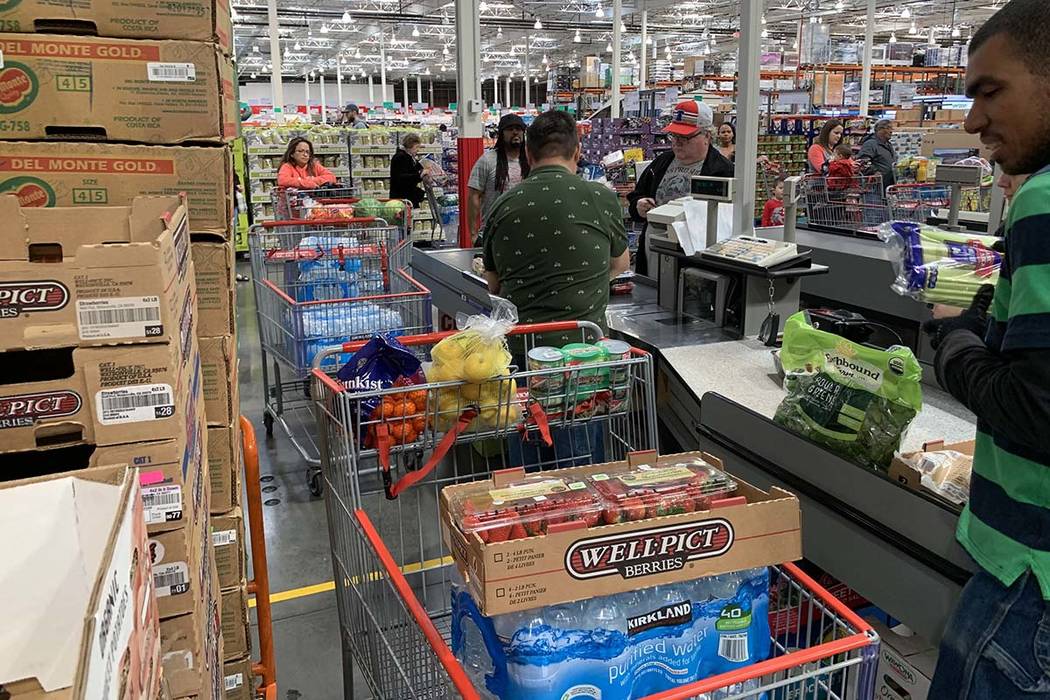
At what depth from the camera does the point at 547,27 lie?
1080 inches

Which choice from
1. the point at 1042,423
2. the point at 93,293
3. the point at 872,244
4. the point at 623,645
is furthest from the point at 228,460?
the point at 872,244

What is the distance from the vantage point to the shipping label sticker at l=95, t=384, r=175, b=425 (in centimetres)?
131

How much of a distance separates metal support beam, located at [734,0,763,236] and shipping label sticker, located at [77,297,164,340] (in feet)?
10.6

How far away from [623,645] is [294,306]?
11.0ft

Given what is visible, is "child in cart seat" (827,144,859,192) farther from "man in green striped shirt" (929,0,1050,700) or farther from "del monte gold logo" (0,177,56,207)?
"del monte gold logo" (0,177,56,207)

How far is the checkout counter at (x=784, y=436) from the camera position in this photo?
72.9 inches

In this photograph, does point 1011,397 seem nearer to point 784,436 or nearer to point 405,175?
point 784,436

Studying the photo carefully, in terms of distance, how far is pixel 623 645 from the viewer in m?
1.32

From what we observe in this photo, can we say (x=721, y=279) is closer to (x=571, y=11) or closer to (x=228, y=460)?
(x=228, y=460)

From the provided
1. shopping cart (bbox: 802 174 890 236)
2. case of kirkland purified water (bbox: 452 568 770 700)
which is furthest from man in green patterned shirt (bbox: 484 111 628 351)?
shopping cart (bbox: 802 174 890 236)

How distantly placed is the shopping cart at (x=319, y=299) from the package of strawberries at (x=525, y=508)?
105 inches

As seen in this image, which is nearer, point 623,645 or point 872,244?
point 623,645

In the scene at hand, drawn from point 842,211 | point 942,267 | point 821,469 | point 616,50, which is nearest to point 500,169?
point 842,211

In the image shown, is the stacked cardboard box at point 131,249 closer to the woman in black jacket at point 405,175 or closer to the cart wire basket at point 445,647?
the cart wire basket at point 445,647
